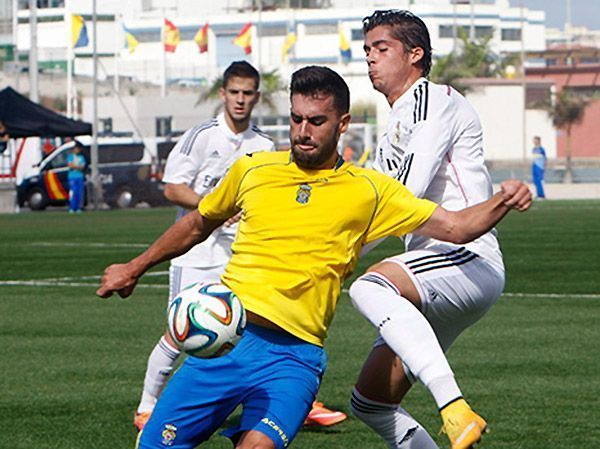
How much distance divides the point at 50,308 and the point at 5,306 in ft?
2.09

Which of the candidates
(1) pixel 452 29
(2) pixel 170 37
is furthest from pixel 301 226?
(1) pixel 452 29

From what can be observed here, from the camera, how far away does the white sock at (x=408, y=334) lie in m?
5.91

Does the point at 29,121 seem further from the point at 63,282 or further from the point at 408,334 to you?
the point at 408,334

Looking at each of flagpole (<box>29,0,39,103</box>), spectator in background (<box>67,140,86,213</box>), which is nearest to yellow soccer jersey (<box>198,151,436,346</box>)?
spectator in background (<box>67,140,86,213</box>)

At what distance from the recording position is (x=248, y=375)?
5.74 meters

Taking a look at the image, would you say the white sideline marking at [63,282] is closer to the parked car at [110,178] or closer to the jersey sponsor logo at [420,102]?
the jersey sponsor logo at [420,102]

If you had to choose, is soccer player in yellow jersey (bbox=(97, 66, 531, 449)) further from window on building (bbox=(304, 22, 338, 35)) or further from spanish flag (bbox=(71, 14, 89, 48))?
window on building (bbox=(304, 22, 338, 35))

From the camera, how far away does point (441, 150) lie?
264 inches

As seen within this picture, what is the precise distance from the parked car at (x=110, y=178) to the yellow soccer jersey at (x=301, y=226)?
40.0 meters

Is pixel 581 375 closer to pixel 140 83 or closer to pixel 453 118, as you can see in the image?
pixel 453 118

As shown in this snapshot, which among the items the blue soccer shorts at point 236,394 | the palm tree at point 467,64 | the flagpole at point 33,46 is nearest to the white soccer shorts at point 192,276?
the blue soccer shorts at point 236,394

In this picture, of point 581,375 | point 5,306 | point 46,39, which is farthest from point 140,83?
point 581,375

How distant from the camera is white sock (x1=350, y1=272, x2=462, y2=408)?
233 inches

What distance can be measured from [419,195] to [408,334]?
2.78 feet
